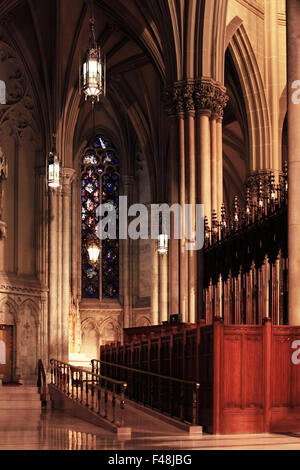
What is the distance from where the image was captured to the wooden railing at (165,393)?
504 inches

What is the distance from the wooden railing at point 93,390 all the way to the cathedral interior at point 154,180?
3.66 feet

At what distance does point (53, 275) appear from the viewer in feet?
101

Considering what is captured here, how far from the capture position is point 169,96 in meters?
22.6

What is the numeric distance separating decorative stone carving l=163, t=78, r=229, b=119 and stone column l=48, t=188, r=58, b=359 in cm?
964

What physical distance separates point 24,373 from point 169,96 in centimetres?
1244

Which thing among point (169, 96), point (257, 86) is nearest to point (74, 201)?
point (257, 86)

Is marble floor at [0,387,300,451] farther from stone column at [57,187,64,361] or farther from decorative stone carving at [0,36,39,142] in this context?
decorative stone carving at [0,36,39,142]

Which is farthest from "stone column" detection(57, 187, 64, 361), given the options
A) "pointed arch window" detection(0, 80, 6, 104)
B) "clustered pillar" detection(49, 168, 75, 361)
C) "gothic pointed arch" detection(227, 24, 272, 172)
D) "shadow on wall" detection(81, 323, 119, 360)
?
"gothic pointed arch" detection(227, 24, 272, 172)

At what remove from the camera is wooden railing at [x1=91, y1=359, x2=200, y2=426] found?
12.8m

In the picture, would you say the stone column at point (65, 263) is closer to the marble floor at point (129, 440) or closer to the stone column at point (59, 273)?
the stone column at point (59, 273)

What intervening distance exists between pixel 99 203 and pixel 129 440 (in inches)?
1009

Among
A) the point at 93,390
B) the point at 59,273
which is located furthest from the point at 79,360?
the point at 93,390

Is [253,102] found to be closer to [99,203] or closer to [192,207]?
[192,207]

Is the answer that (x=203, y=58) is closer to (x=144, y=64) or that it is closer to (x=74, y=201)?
(x=144, y=64)
